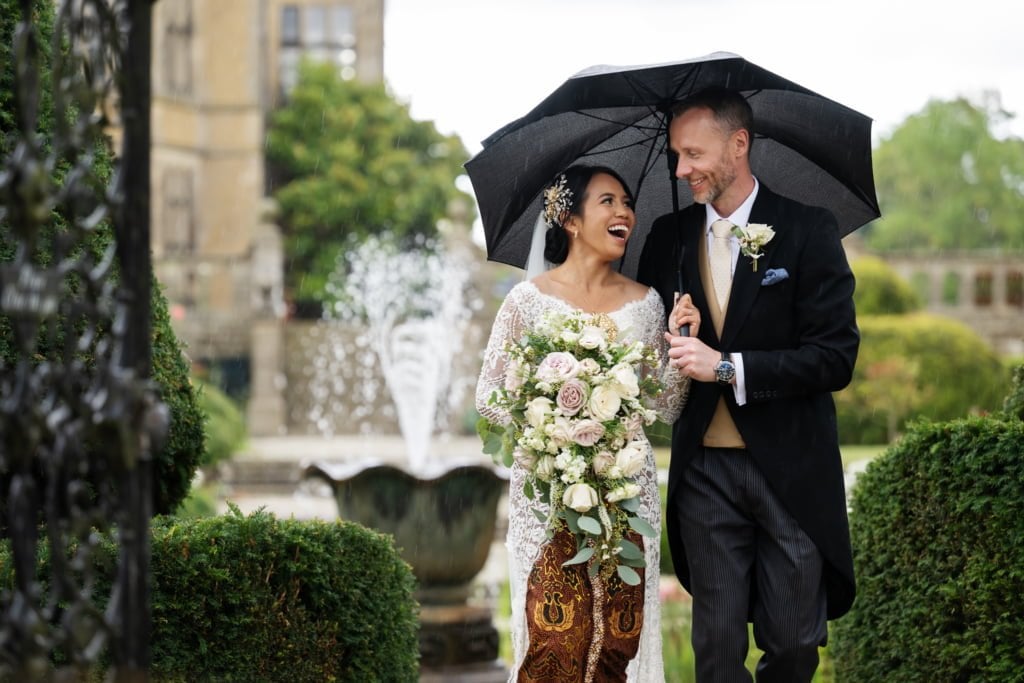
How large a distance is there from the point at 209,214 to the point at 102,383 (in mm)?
40175

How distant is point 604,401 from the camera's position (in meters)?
4.28

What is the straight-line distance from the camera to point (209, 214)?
41531 millimetres

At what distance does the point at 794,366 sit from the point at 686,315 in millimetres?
388

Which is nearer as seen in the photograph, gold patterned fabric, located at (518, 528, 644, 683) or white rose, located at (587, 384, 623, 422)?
white rose, located at (587, 384, 623, 422)

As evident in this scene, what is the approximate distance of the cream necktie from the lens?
14.8 ft

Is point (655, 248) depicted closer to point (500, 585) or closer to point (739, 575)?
point (739, 575)

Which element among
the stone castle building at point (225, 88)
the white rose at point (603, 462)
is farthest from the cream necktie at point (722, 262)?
the stone castle building at point (225, 88)

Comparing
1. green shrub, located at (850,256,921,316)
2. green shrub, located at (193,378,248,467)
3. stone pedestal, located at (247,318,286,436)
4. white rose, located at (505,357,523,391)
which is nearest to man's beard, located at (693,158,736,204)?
white rose, located at (505,357,523,391)

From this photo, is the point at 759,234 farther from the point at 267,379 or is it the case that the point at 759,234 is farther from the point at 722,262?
the point at 267,379

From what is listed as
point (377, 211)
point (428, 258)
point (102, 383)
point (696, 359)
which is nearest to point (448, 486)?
point (696, 359)

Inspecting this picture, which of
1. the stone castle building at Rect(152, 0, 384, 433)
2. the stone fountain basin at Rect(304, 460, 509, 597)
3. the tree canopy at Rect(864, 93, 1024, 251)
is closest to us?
the stone fountain basin at Rect(304, 460, 509, 597)

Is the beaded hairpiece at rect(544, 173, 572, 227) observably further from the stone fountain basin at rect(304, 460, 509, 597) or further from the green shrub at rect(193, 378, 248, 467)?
the green shrub at rect(193, 378, 248, 467)

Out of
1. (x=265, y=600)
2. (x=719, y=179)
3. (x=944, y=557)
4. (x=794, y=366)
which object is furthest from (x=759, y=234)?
(x=265, y=600)

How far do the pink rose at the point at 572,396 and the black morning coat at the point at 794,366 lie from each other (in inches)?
Answer: 17.1
